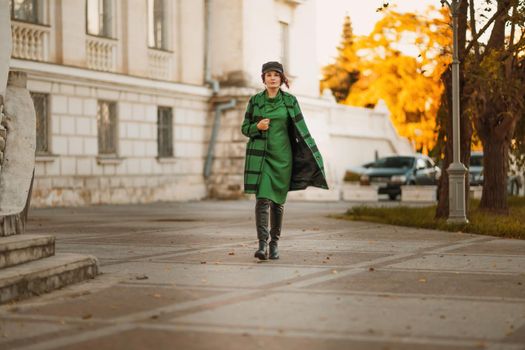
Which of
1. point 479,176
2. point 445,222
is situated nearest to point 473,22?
point 445,222

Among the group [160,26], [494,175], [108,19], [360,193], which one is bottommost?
[360,193]

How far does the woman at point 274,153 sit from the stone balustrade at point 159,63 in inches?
814

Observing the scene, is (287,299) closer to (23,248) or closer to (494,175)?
(23,248)

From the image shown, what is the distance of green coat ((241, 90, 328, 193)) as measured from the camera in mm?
10680

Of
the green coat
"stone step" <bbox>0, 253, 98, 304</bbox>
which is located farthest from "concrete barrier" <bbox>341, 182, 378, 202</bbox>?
"stone step" <bbox>0, 253, 98, 304</bbox>

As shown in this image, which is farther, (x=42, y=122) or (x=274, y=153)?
(x=42, y=122)

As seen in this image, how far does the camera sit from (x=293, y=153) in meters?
10.9

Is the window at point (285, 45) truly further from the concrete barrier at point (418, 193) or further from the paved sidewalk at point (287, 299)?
the paved sidewalk at point (287, 299)

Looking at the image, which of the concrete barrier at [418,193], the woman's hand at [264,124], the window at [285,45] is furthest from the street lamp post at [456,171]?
the window at [285,45]

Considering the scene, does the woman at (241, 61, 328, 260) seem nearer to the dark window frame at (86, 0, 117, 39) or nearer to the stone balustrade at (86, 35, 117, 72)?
the stone balustrade at (86, 35, 117, 72)

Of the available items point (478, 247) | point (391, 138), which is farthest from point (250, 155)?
point (391, 138)

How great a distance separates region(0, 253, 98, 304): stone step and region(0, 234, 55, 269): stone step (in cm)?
6

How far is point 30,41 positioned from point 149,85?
17.6 ft

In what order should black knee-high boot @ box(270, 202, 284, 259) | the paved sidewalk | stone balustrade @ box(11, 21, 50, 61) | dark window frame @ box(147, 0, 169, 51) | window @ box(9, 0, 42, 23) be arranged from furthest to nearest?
dark window frame @ box(147, 0, 169, 51)
window @ box(9, 0, 42, 23)
stone balustrade @ box(11, 21, 50, 61)
black knee-high boot @ box(270, 202, 284, 259)
the paved sidewalk
